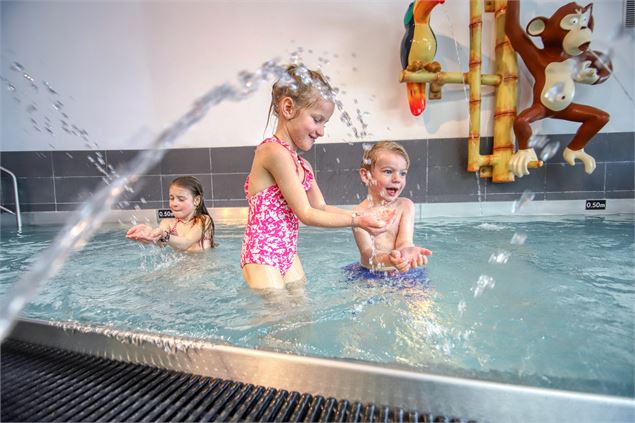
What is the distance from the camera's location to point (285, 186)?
1.45 m

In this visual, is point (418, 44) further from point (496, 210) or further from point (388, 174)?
point (388, 174)

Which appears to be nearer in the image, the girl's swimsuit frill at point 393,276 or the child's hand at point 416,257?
the child's hand at point 416,257

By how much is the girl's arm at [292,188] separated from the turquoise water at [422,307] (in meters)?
0.33

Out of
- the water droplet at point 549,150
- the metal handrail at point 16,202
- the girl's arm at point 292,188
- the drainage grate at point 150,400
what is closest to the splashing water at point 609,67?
the water droplet at point 549,150

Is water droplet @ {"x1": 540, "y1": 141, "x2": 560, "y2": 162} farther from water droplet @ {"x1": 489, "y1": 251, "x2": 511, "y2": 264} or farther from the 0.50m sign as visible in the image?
water droplet @ {"x1": 489, "y1": 251, "x2": 511, "y2": 264}

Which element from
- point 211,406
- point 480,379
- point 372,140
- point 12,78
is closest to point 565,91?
point 372,140

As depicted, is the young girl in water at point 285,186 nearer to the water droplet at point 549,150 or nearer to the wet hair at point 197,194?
the wet hair at point 197,194

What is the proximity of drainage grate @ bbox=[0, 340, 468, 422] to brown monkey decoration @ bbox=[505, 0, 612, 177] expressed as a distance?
136 inches

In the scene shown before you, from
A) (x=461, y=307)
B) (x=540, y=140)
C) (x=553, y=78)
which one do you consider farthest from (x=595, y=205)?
(x=461, y=307)

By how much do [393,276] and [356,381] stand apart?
0.89 m

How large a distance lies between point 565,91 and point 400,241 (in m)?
2.92

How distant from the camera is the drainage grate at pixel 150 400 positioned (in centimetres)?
80

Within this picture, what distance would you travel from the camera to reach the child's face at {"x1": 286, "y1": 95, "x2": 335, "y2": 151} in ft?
4.77

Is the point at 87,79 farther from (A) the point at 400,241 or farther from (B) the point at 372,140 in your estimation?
(A) the point at 400,241
